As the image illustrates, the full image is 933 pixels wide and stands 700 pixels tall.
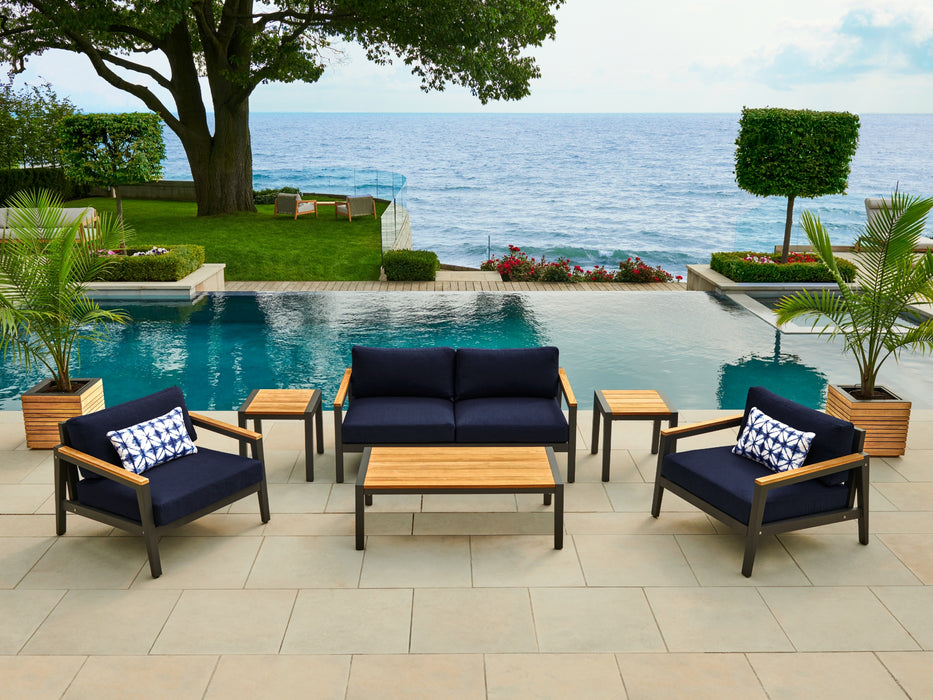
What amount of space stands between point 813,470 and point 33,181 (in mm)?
22881

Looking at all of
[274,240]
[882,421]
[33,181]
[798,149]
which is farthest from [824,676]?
[33,181]

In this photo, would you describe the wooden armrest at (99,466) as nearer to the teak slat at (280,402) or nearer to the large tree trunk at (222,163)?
the teak slat at (280,402)

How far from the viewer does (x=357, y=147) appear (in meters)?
77.2

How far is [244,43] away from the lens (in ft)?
62.6

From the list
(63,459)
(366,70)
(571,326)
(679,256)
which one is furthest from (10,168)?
(366,70)

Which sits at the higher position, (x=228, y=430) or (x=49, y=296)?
(x=49, y=296)

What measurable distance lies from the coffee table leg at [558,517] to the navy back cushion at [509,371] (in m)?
1.60

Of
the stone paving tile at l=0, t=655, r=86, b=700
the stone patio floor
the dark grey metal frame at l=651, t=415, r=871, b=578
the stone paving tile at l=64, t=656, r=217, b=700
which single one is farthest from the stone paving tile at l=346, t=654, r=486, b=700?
the dark grey metal frame at l=651, t=415, r=871, b=578

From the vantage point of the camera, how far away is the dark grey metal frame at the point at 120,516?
4.86m

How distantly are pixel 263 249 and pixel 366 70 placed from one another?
131 ft

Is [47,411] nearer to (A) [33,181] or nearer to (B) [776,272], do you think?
(B) [776,272]

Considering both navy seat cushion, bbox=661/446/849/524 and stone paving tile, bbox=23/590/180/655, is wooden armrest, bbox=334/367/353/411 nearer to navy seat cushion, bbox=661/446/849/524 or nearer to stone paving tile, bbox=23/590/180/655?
stone paving tile, bbox=23/590/180/655

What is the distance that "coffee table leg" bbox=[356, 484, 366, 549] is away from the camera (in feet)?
16.7

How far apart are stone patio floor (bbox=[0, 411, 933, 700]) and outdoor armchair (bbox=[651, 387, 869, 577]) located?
0.28 metres
